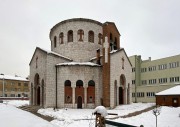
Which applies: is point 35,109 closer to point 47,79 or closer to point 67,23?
point 47,79

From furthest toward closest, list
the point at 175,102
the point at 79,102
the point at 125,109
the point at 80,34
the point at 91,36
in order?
the point at 91,36 → the point at 80,34 → the point at 175,102 → the point at 79,102 → the point at 125,109

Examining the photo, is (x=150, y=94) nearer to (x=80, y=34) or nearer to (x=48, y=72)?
(x=80, y=34)

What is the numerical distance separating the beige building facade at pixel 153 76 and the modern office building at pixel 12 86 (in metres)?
39.6

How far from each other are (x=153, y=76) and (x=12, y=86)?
4443cm

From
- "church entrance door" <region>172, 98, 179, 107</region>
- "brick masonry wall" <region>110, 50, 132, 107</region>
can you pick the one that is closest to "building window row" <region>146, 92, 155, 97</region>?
"brick masonry wall" <region>110, 50, 132, 107</region>

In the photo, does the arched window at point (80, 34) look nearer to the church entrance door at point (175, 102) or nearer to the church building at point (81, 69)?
the church building at point (81, 69)

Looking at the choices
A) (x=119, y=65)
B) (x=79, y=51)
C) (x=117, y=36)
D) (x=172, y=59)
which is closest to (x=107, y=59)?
(x=119, y=65)

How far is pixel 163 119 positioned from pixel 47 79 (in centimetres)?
1592

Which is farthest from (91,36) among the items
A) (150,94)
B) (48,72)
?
(150,94)

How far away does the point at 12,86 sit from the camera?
67750 millimetres

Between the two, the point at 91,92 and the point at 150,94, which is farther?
the point at 150,94

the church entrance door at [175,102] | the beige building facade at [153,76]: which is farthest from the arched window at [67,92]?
the beige building facade at [153,76]

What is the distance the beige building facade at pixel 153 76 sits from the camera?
1614 inches

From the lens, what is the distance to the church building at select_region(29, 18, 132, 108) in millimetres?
29672
